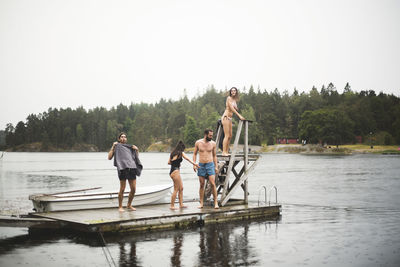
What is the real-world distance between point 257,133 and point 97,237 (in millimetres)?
146365

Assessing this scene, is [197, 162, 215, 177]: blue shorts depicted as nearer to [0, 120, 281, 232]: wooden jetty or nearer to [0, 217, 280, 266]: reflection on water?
[0, 120, 281, 232]: wooden jetty

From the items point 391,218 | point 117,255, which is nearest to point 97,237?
point 117,255

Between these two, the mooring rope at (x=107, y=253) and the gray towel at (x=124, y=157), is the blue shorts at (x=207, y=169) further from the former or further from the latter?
the mooring rope at (x=107, y=253)

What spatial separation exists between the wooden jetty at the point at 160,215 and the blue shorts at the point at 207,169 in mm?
1062

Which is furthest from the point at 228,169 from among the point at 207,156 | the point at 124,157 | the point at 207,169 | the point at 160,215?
the point at 124,157

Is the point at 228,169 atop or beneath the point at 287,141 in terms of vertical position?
beneath

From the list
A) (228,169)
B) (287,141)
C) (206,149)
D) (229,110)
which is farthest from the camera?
(287,141)

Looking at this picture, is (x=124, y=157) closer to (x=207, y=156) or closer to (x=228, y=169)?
(x=207, y=156)

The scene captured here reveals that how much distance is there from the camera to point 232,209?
1455cm

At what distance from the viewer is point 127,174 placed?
13.1 metres

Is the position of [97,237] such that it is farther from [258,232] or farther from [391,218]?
[391,218]

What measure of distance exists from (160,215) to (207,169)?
2.15m

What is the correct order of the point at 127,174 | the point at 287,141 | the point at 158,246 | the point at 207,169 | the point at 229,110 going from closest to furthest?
the point at 158,246, the point at 127,174, the point at 207,169, the point at 229,110, the point at 287,141

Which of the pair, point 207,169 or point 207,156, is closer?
point 207,156
